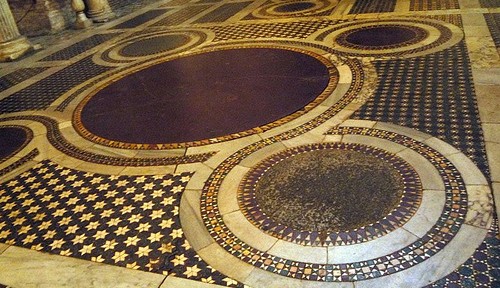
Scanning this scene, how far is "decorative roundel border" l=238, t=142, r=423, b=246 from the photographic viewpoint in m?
2.71

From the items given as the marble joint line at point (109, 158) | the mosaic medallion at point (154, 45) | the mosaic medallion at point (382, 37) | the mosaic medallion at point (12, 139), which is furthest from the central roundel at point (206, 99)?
the mosaic medallion at point (154, 45)

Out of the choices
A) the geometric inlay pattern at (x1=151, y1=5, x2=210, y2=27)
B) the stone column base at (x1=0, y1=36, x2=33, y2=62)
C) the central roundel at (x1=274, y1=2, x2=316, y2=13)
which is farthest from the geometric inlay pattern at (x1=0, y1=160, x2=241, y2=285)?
the central roundel at (x1=274, y1=2, x2=316, y2=13)

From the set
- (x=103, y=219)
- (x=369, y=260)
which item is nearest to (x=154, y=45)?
(x=103, y=219)

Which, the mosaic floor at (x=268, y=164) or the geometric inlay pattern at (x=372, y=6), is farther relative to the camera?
the geometric inlay pattern at (x=372, y=6)

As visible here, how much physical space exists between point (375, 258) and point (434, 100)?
2.45 meters

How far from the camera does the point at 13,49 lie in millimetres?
8430

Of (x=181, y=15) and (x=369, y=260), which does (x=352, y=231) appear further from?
(x=181, y=15)

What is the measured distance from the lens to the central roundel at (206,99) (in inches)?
175

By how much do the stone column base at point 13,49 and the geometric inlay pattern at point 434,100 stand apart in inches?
278

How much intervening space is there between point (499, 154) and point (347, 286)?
185 centimetres

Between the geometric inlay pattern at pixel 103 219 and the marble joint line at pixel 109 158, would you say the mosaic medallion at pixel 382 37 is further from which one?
the geometric inlay pattern at pixel 103 219

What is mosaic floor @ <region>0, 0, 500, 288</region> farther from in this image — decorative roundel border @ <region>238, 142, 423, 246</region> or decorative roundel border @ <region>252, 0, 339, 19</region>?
decorative roundel border @ <region>252, 0, 339, 19</region>

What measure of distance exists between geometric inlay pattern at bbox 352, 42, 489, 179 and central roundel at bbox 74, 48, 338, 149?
0.69 meters

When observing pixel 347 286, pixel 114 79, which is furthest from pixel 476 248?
pixel 114 79
